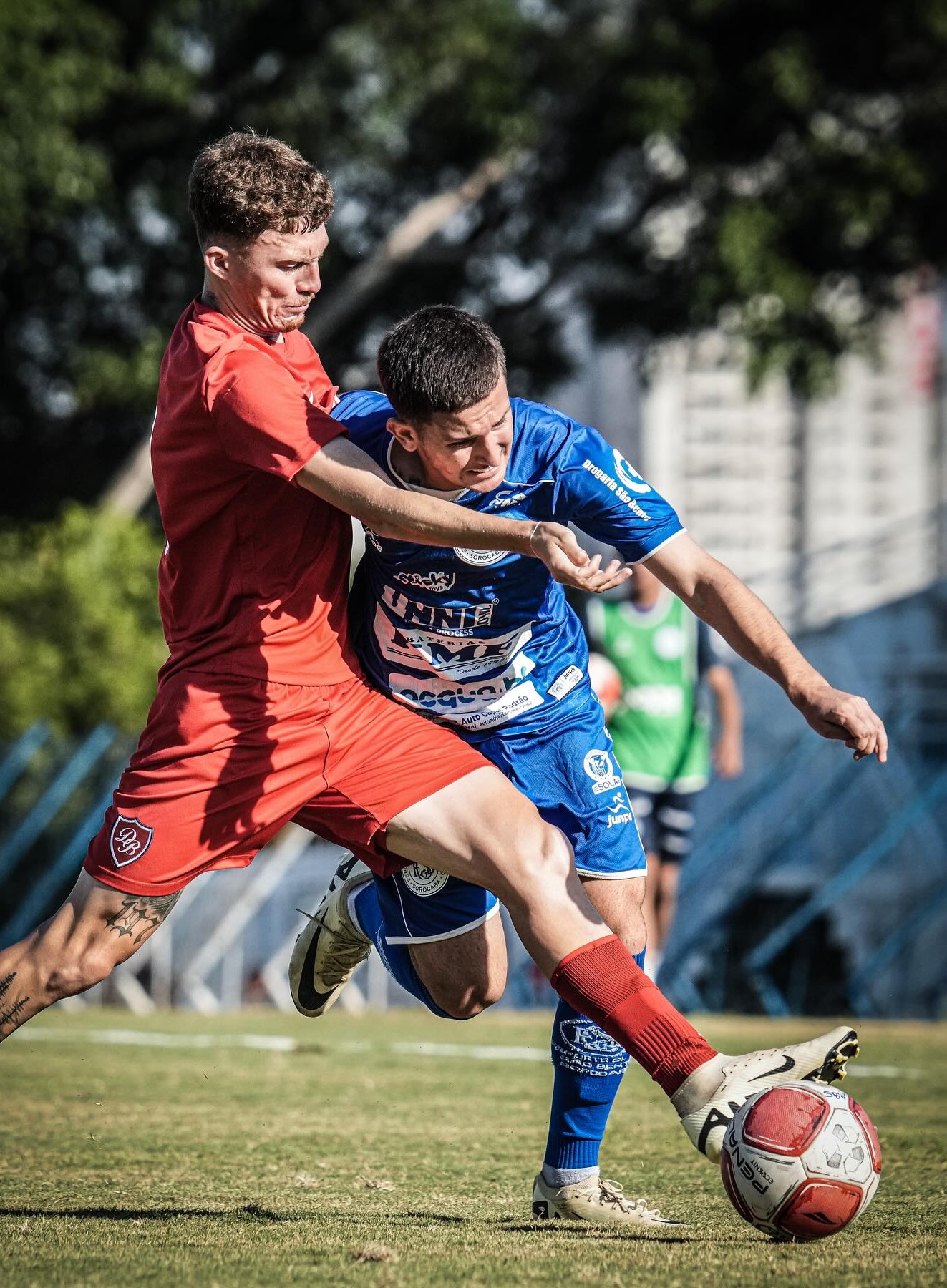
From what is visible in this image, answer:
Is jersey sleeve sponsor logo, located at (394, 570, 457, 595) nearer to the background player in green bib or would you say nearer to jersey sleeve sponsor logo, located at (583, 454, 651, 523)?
jersey sleeve sponsor logo, located at (583, 454, 651, 523)

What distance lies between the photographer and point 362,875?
503cm

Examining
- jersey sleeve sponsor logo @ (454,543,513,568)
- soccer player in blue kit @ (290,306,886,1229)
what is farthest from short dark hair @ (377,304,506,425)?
jersey sleeve sponsor logo @ (454,543,513,568)

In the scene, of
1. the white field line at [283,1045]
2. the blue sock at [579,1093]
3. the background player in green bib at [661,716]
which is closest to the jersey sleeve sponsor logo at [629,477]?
the blue sock at [579,1093]

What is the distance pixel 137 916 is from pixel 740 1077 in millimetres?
1417

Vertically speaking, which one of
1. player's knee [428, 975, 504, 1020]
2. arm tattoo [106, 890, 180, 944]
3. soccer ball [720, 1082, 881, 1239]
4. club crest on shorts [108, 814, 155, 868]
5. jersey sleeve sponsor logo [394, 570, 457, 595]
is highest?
jersey sleeve sponsor logo [394, 570, 457, 595]

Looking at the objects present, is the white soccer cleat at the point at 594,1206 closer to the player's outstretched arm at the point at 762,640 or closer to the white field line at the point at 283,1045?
the player's outstretched arm at the point at 762,640

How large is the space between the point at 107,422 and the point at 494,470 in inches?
642

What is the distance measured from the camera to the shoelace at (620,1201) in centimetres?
416

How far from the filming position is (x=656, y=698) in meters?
10.2

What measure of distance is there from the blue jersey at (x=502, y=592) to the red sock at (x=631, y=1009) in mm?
776

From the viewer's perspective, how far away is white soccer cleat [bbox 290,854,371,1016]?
198 inches

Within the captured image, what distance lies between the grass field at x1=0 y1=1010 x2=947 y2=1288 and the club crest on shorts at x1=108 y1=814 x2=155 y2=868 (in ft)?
2.73

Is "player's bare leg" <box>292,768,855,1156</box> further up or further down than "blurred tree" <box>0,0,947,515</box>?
further down

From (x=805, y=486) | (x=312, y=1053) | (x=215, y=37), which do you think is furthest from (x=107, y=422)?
(x=805, y=486)
